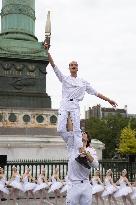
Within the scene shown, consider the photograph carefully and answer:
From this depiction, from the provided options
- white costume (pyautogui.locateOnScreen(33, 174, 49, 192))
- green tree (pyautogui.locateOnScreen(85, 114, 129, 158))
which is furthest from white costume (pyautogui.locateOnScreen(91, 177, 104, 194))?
green tree (pyautogui.locateOnScreen(85, 114, 129, 158))

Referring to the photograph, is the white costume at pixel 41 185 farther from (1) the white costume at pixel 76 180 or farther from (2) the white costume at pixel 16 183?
(1) the white costume at pixel 76 180

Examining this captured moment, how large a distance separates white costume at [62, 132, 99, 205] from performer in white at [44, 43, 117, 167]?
4.5 inches

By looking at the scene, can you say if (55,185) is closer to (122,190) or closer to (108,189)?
(108,189)

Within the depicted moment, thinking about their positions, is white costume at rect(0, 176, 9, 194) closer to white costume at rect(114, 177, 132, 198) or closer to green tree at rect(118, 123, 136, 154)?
white costume at rect(114, 177, 132, 198)

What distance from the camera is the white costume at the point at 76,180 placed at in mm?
5883

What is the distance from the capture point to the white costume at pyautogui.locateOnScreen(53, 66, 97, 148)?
19.6 ft

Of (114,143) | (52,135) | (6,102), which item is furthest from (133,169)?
(114,143)

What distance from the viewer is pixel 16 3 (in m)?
32.2

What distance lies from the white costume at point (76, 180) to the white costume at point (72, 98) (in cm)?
11

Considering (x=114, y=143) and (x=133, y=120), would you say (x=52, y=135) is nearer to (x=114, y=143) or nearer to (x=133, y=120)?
(x=114, y=143)

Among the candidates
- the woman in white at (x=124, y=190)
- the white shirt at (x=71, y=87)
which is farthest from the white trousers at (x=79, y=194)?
the woman in white at (x=124, y=190)

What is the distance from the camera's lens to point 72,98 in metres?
6.23

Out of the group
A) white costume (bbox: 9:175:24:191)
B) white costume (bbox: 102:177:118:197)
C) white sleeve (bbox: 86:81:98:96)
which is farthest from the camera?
white costume (bbox: 9:175:24:191)

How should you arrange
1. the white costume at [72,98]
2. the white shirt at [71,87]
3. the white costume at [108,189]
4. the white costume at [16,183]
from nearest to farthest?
the white costume at [72,98] → the white shirt at [71,87] → the white costume at [108,189] → the white costume at [16,183]
